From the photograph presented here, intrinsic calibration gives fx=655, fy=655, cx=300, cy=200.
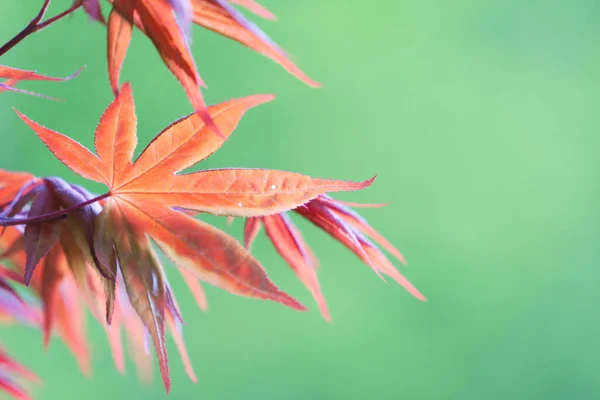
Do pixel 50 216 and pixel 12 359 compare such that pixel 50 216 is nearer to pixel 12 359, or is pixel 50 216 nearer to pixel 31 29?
pixel 31 29

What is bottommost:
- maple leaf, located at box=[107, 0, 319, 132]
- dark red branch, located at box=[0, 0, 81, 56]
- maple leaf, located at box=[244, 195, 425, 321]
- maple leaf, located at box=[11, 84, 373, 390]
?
maple leaf, located at box=[244, 195, 425, 321]

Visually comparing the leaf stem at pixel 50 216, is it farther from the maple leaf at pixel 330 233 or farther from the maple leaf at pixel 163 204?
the maple leaf at pixel 330 233

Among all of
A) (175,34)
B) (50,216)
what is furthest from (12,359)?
(175,34)

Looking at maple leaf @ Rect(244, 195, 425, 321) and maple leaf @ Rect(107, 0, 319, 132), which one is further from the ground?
maple leaf @ Rect(107, 0, 319, 132)

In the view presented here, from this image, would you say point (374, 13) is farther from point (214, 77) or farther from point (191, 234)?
point (191, 234)

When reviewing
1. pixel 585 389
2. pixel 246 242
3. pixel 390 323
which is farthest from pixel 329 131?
pixel 246 242

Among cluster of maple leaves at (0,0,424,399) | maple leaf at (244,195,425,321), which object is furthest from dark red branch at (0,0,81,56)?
maple leaf at (244,195,425,321)

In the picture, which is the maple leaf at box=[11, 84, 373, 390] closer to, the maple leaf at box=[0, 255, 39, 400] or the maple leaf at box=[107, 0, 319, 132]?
the maple leaf at box=[107, 0, 319, 132]
